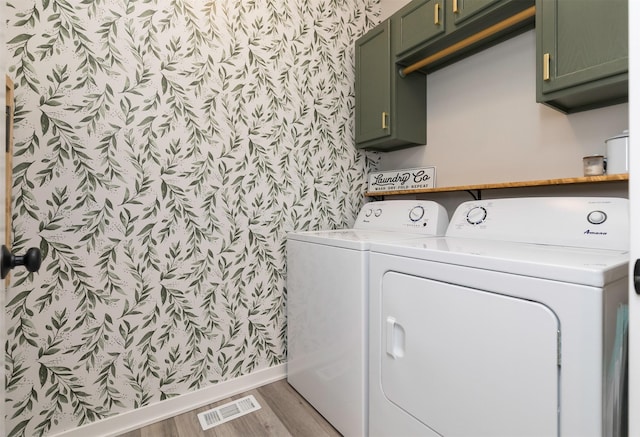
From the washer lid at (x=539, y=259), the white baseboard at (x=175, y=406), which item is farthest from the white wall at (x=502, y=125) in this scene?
the white baseboard at (x=175, y=406)

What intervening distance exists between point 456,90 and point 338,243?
1237mm

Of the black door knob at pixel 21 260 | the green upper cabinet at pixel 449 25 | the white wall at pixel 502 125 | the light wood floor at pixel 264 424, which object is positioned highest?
the green upper cabinet at pixel 449 25

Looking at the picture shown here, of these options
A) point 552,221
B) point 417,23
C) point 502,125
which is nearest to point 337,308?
point 552,221

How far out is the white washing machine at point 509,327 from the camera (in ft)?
2.40

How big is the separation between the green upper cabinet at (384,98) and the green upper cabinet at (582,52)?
783mm

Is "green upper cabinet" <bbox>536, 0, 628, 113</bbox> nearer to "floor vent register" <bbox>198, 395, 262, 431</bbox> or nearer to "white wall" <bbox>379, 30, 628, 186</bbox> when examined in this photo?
"white wall" <bbox>379, 30, 628, 186</bbox>

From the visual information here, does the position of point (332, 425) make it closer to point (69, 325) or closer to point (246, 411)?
point (246, 411)

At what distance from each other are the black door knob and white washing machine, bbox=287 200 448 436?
3.31 feet

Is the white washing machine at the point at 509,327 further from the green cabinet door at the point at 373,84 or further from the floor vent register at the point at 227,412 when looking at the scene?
the green cabinet door at the point at 373,84

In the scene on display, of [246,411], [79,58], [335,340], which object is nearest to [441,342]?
[335,340]

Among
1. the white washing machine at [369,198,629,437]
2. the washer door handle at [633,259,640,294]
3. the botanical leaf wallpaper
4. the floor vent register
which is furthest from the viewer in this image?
the floor vent register

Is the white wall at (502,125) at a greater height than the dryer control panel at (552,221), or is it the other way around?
the white wall at (502,125)

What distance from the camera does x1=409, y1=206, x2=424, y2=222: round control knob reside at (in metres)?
1.70

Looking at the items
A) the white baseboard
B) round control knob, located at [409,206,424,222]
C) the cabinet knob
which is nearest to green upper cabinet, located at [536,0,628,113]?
the cabinet knob
